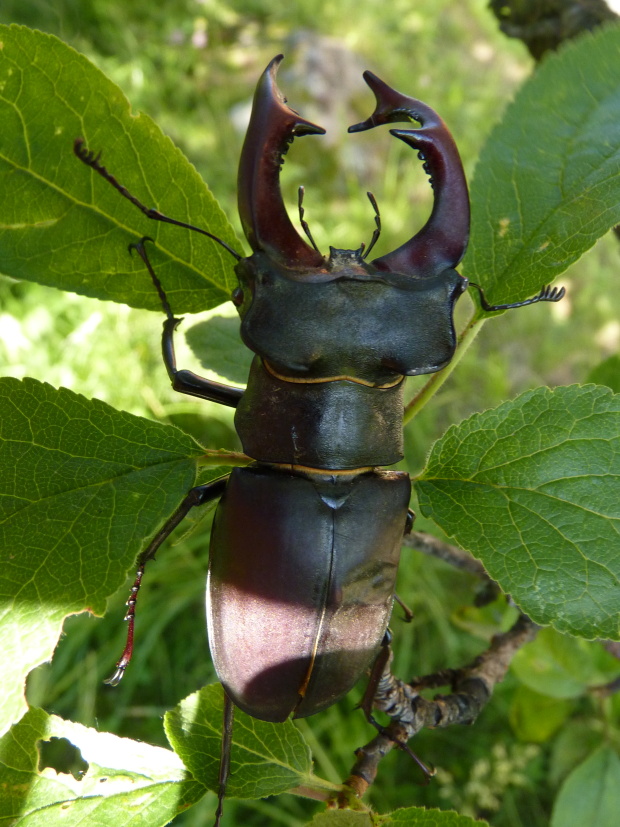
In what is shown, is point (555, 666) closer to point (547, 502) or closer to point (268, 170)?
point (547, 502)

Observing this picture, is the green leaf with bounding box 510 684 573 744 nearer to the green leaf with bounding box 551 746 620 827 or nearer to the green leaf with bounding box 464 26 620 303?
the green leaf with bounding box 551 746 620 827

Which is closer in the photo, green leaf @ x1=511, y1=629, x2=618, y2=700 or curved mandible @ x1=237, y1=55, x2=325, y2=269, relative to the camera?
curved mandible @ x1=237, y1=55, x2=325, y2=269

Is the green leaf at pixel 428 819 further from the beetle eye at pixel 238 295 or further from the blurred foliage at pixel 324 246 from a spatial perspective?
the beetle eye at pixel 238 295

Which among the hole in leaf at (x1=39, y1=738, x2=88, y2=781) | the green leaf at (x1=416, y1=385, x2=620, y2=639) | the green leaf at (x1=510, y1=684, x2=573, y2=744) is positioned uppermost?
the green leaf at (x1=416, y1=385, x2=620, y2=639)

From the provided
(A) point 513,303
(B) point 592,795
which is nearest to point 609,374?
(A) point 513,303

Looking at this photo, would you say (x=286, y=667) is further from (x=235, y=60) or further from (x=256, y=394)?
(x=235, y=60)

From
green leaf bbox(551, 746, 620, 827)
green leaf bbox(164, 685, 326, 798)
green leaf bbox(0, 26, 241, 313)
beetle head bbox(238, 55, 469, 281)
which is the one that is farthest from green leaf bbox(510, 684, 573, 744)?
green leaf bbox(0, 26, 241, 313)

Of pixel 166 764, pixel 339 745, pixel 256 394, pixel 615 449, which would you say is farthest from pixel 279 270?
pixel 339 745
